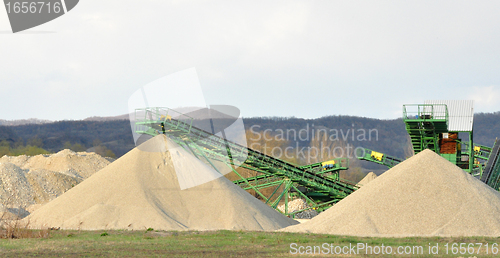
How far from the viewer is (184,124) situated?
2312 cm

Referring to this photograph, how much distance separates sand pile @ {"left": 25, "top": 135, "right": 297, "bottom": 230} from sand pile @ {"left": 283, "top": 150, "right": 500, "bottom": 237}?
3.24m

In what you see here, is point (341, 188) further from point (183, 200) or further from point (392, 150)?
point (392, 150)

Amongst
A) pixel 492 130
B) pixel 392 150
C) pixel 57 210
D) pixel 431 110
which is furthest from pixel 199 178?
pixel 492 130

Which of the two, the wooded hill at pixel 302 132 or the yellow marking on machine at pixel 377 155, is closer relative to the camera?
the yellow marking on machine at pixel 377 155

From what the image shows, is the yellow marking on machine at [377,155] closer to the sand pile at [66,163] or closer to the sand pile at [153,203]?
the sand pile at [153,203]

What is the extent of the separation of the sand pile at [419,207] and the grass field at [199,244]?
3.52ft

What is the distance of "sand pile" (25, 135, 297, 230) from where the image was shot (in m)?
17.5

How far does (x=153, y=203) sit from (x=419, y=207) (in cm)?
924

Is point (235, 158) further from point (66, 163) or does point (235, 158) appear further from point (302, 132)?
point (302, 132)

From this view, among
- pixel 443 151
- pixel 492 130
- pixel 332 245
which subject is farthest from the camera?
pixel 492 130

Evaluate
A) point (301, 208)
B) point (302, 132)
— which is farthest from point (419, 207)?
point (302, 132)

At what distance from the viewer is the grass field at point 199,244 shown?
11.6 metres

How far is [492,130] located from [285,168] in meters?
96.1

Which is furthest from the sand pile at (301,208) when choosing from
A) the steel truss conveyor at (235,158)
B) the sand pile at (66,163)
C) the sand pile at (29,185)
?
the sand pile at (66,163)
